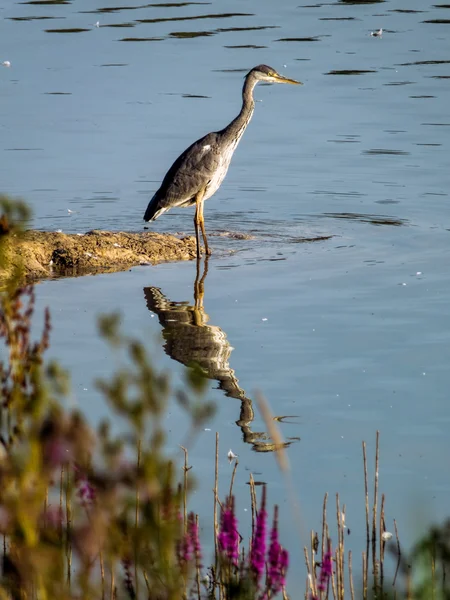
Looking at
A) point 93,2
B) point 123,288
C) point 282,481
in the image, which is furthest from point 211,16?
point 282,481

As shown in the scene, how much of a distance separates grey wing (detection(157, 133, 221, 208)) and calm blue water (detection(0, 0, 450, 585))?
0.57m

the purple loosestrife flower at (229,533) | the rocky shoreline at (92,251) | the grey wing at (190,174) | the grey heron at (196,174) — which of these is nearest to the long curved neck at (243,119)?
the grey heron at (196,174)

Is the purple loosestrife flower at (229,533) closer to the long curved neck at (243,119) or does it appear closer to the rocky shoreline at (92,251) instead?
the rocky shoreline at (92,251)

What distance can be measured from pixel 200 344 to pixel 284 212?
5.09m

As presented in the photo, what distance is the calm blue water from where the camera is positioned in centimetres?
645

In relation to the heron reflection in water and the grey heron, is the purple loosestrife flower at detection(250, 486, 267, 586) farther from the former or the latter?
the grey heron

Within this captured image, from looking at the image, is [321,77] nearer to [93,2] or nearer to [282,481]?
[93,2]

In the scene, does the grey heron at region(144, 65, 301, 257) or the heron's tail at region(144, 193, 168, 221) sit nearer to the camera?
the grey heron at region(144, 65, 301, 257)

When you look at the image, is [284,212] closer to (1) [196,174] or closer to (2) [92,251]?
(1) [196,174]

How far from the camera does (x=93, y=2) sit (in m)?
33.1

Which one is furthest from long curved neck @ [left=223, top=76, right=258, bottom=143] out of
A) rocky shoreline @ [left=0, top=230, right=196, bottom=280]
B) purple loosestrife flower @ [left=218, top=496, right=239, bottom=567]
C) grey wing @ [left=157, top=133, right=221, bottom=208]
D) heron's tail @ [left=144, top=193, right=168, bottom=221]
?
purple loosestrife flower @ [left=218, top=496, right=239, bottom=567]

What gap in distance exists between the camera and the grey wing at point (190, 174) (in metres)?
11.8

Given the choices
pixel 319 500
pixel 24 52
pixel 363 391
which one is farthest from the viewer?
pixel 24 52

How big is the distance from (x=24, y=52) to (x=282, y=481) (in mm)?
21121
